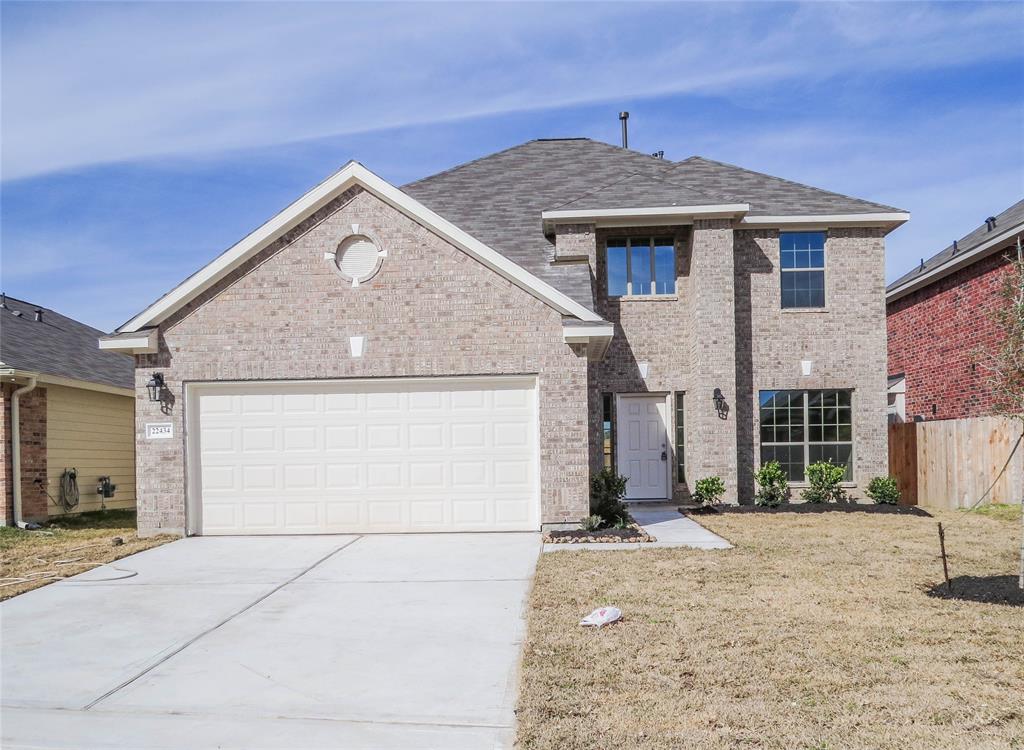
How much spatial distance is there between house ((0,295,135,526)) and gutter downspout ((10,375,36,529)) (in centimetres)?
2

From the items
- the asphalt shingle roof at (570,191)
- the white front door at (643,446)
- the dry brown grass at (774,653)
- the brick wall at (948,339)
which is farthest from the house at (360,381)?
the brick wall at (948,339)

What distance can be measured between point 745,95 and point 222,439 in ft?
33.4

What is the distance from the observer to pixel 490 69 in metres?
12.5

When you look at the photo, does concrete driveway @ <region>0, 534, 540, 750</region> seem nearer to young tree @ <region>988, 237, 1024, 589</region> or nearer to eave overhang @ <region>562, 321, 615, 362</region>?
eave overhang @ <region>562, 321, 615, 362</region>

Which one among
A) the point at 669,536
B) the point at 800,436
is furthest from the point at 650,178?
the point at 669,536

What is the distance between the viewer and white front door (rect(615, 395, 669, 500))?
16797mm

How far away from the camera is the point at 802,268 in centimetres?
1708

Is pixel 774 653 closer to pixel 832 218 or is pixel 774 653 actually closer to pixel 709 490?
pixel 709 490

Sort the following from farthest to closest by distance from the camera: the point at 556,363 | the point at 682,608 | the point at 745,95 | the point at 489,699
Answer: the point at 745,95 → the point at 556,363 → the point at 682,608 → the point at 489,699

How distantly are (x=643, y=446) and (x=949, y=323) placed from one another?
27.8ft

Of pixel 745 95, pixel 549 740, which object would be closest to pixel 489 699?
pixel 549 740

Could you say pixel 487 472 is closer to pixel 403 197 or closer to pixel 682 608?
pixel 403 197

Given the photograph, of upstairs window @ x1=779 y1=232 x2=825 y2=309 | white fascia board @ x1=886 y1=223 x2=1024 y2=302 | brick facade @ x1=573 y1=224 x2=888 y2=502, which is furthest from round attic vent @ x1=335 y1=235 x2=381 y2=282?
white fascia board @ x1=886 y1=223 x2=1024 y2=302

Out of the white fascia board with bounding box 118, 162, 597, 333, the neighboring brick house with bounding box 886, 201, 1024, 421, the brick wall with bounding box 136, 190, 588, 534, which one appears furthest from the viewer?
the neighboring brick house with bounding box 886, 201, 1024, 421
